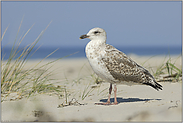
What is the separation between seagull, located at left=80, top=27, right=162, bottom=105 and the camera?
4.61 m

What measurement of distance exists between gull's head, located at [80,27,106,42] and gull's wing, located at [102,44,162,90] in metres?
0.24

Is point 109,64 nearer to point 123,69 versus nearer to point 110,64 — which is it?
point 110,64

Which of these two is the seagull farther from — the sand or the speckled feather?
the sand

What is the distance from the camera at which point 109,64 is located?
4.62 meters

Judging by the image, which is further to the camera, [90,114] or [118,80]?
[118,80]

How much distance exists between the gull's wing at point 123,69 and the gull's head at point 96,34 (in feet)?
0.80

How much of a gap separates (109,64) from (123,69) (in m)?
0.36

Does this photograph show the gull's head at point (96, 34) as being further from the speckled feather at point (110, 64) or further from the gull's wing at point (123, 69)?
the gull's wing at point (123, 69)

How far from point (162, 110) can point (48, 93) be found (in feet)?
9.27

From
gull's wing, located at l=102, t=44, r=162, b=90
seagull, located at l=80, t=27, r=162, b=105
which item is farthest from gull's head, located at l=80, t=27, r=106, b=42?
gull's wing, located at l=102, t=44, r=162, b=90

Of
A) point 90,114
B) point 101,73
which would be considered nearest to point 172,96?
point 101,73

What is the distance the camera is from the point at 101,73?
4.64 m

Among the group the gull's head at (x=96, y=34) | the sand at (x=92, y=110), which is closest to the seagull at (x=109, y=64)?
the gull's head at (x=96, y=34)

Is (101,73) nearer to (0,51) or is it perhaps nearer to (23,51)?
(23,51)
